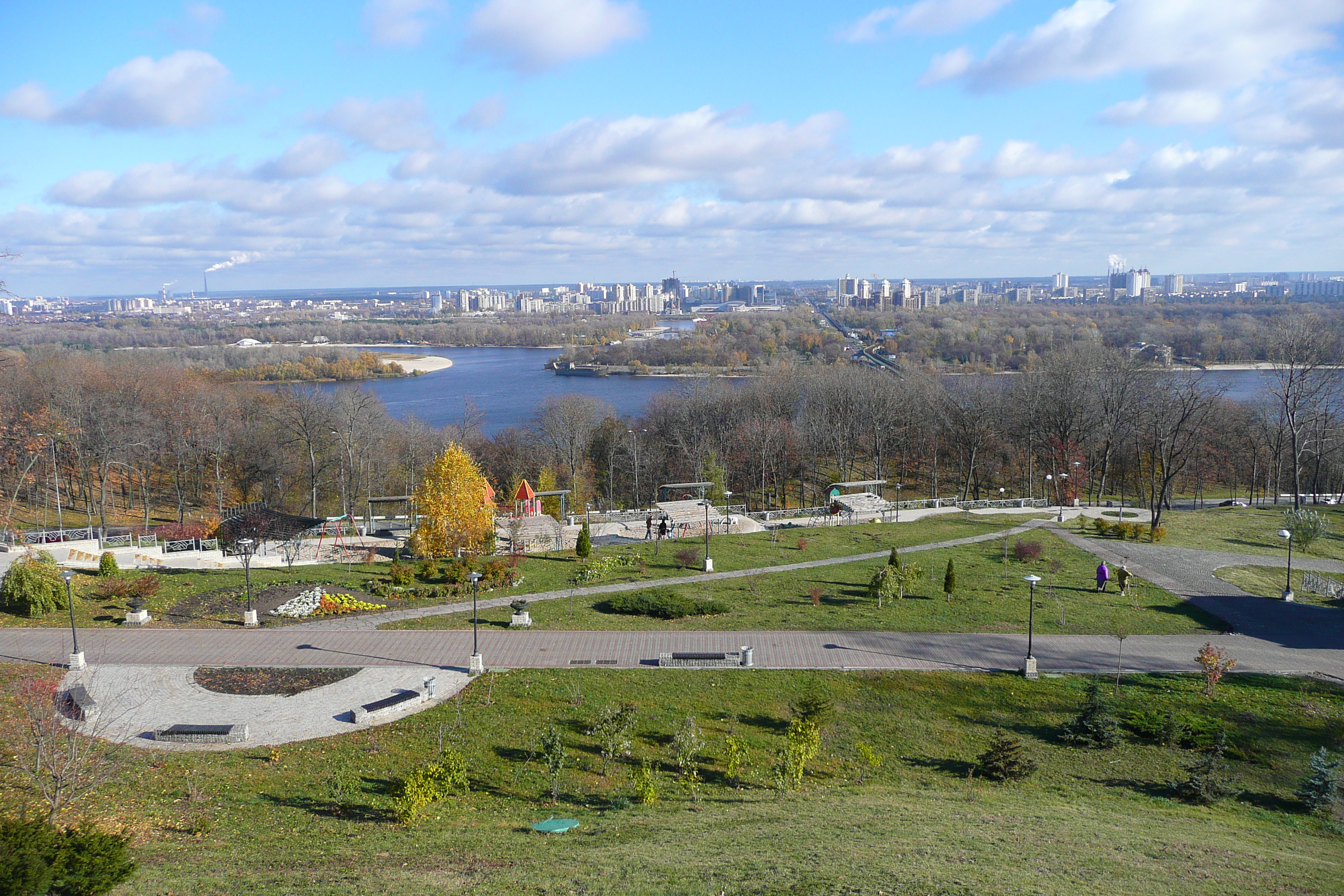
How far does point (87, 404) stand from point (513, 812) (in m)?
37.6

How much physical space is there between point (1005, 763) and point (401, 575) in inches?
598

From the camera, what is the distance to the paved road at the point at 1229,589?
18016 mm

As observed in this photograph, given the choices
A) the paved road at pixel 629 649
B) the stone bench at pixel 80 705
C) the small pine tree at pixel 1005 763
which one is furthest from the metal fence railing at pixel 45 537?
the small pine tree at pixel 1005 763

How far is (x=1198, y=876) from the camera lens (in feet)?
27.8

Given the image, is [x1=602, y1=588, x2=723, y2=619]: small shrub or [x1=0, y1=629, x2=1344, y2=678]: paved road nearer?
[x1=0, y1=629, x2=1344, y2=678]: paved road

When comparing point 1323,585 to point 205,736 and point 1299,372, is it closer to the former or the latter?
point 1299,372

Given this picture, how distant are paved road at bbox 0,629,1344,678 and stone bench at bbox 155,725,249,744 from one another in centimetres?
316

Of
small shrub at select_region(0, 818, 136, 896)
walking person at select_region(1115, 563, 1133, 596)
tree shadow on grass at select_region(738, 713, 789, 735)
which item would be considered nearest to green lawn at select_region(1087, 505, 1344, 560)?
walking person at select_region(1115, 563, 1133, 596)

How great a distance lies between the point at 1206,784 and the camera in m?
11.3

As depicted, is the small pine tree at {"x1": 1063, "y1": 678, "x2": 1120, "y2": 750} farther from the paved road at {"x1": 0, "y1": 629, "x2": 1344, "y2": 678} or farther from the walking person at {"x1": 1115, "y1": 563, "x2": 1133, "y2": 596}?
the walking person at {"x1": 1115, "y1": 563, "x2": 1133, "y2": 596}

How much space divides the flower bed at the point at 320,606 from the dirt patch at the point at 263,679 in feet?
11.1

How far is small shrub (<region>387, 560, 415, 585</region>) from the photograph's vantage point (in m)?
20.9

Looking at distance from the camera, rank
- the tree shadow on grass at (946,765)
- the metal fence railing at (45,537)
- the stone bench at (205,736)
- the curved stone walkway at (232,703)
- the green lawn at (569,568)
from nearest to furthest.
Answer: the tree shadow on grass at (946,765), the stone bench at (205,736), the curved stone walkway at (232,703), the green lawn at (569,568), the metal fence railing at (45,537)

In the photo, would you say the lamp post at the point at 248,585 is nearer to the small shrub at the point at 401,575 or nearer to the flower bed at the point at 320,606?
the flower bed at the point at 320,606
